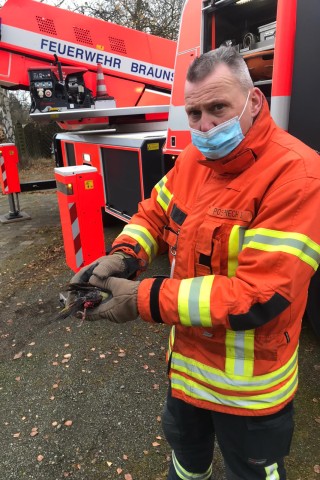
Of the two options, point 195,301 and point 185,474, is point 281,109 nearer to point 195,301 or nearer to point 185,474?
point 195,301

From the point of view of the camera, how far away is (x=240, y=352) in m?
1.31

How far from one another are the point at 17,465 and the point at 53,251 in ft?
11.8

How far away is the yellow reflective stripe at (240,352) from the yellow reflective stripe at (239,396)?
0.08m

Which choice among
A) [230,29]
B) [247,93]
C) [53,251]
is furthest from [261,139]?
[53,251]

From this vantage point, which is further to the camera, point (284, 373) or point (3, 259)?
point (3, 259)

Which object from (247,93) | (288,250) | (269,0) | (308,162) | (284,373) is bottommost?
(284,373)

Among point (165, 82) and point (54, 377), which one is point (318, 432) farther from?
point (165, 82)

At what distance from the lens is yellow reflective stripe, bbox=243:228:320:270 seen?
112 cm

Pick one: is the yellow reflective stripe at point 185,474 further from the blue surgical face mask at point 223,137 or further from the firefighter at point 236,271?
the blue surgical face mask at point 223,137

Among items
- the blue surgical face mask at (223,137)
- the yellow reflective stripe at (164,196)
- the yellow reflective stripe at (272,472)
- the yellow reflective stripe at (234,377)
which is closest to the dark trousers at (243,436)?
the yellow reflective stripe at (272,472)

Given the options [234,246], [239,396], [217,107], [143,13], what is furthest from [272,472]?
[143,13]

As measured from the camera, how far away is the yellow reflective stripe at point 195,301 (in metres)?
1.20

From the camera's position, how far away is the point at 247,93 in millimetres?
1261

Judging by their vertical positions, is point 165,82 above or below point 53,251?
above
